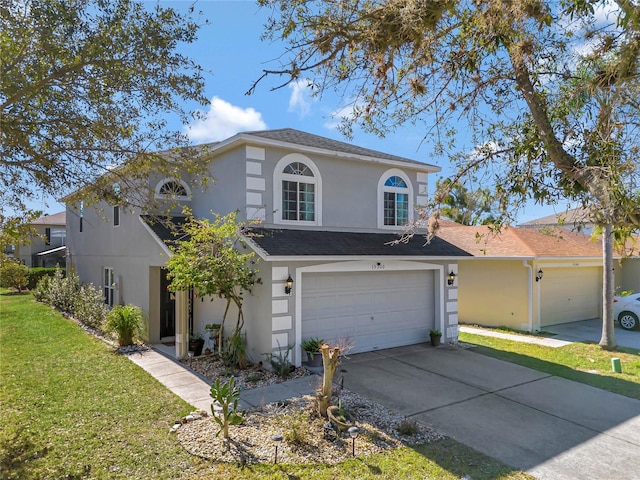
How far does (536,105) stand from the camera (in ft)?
17.9

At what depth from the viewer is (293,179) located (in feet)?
37.2

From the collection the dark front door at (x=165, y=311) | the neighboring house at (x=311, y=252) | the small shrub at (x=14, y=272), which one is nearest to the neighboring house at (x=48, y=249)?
the small shrub at (x=14, y=272)

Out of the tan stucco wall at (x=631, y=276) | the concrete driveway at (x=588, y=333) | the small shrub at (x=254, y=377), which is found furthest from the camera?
the tan stucco wall at (x=631, y=276)

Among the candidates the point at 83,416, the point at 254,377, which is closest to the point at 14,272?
the point at 83,416

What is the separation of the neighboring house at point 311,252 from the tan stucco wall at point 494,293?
4.27m

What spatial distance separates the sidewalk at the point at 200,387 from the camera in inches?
303

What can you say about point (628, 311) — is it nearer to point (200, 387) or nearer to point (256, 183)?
point (256, 183)

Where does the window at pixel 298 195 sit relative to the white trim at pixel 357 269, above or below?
above

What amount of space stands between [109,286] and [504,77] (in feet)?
50.9

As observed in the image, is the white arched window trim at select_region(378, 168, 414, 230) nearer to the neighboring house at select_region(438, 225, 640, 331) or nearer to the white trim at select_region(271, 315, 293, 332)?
the neighboring house at select_region(438, 225, 640, 331)

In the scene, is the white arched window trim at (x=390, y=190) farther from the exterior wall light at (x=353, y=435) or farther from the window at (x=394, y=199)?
the exterior wall light at (x=353, y=435)

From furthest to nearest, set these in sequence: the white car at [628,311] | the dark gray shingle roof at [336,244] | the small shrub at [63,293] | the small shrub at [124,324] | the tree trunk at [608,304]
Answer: the small shrub at [63,293] < the white car at [628,311] < the tree trunk at [608,304] < the small shrub at [124,324] < the dark gray shingle roof at [336,244]

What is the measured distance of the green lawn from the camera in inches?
205

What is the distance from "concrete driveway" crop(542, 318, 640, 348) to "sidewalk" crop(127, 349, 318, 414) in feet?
35.1
